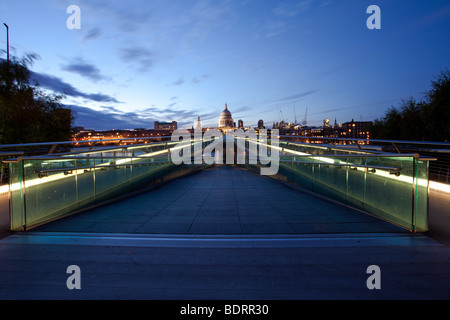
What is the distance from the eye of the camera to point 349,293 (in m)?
2.46

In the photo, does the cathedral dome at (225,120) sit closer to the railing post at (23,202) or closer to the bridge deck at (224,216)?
the bridge deck at (224,216)

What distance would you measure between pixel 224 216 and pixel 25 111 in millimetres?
10936

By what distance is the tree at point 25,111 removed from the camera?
960 centimetres

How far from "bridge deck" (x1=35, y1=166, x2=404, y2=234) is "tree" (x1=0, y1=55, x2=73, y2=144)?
672 centimetres

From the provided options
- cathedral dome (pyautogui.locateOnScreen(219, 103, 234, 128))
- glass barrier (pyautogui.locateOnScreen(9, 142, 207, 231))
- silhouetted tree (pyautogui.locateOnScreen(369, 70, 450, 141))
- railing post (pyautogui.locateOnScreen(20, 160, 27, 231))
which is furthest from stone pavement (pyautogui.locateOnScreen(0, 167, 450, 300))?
cathedral dome (pyautogui.locateOnScreen(219, 103, 234, 128))

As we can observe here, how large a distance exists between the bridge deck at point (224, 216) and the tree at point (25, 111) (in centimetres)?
672

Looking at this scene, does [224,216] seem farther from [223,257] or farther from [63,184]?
[63,184]

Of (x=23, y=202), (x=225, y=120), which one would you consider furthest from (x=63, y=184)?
(x=225, y=120)

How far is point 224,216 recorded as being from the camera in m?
4.95

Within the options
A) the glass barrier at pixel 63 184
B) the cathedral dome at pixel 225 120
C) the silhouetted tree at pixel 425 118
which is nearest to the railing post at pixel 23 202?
the glass barrier at pixel 63 184
